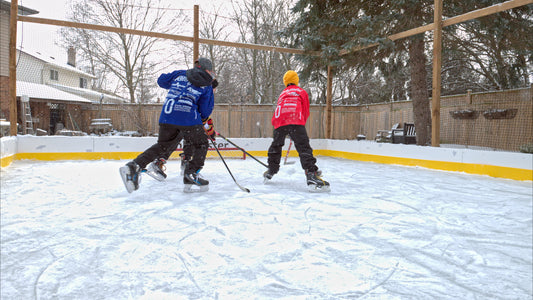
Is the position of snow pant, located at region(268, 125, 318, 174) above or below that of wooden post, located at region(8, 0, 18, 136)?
below

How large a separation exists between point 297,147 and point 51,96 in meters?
14.9

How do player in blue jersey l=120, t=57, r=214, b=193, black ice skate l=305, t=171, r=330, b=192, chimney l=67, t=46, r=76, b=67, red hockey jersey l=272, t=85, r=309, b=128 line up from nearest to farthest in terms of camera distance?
1. player in blue jersey l=120, t=57, r=214, b=193
2. black ice skate l=305, t=171, r=330, b=192
3. red hockey jersey l=272, t=85, r=309, b=128
4. chimney l=67, t=46, r=76, b=67

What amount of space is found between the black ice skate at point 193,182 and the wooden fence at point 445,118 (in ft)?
20.0

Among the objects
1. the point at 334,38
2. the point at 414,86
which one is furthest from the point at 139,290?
the point at 414,86

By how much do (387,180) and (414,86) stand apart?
530 cm

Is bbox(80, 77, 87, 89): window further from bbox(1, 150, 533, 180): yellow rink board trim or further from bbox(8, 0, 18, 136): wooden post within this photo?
bbox(1, 150, 533, 180): yellow rink board trim

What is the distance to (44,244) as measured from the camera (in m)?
2.08

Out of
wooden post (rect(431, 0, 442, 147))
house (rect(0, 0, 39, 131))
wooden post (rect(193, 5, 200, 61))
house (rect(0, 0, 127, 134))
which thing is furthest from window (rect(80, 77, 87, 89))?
wooden post (rect(431, 0, 442, 147))

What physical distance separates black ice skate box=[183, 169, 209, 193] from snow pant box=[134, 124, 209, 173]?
0.20 ft

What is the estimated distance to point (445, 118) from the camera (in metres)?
11.2

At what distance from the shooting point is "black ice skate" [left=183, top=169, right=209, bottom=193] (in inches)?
152

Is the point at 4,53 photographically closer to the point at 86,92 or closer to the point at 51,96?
the point at 51,96

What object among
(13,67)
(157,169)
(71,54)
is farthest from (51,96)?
(157,169)

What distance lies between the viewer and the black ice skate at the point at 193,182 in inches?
152
